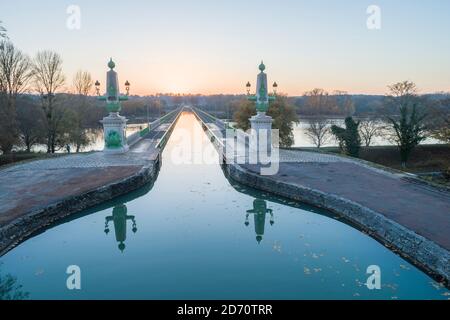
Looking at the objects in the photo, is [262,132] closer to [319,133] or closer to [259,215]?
[259,215]

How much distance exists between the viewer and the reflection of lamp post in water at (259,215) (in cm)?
997

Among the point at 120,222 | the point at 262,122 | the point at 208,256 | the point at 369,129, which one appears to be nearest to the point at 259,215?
the point at 208,256

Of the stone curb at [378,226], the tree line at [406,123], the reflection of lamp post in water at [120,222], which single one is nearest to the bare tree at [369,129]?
the tree line at [406,123]

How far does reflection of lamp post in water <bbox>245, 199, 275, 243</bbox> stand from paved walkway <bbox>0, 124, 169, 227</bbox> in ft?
19.3

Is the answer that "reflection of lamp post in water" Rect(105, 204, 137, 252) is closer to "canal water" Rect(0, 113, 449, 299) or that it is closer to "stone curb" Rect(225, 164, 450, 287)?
"canal water" Rect(0, 113, 449, 299)

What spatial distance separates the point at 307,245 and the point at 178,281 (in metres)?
3.72

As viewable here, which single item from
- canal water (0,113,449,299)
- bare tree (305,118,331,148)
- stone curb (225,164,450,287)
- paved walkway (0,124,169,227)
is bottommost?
canal water (0,113,449,299)

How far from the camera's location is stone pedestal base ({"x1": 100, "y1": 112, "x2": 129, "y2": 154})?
1997 cm

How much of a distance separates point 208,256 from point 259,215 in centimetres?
365

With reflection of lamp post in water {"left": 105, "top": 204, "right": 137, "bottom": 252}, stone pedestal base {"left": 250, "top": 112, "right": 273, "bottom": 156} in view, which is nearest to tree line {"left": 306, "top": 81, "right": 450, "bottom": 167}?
stone pedestal base {"left": 250, "top": 112, "right": 273, "bottom": 156}

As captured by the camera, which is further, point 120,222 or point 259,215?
point 259,215

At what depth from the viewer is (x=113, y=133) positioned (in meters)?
20.1
